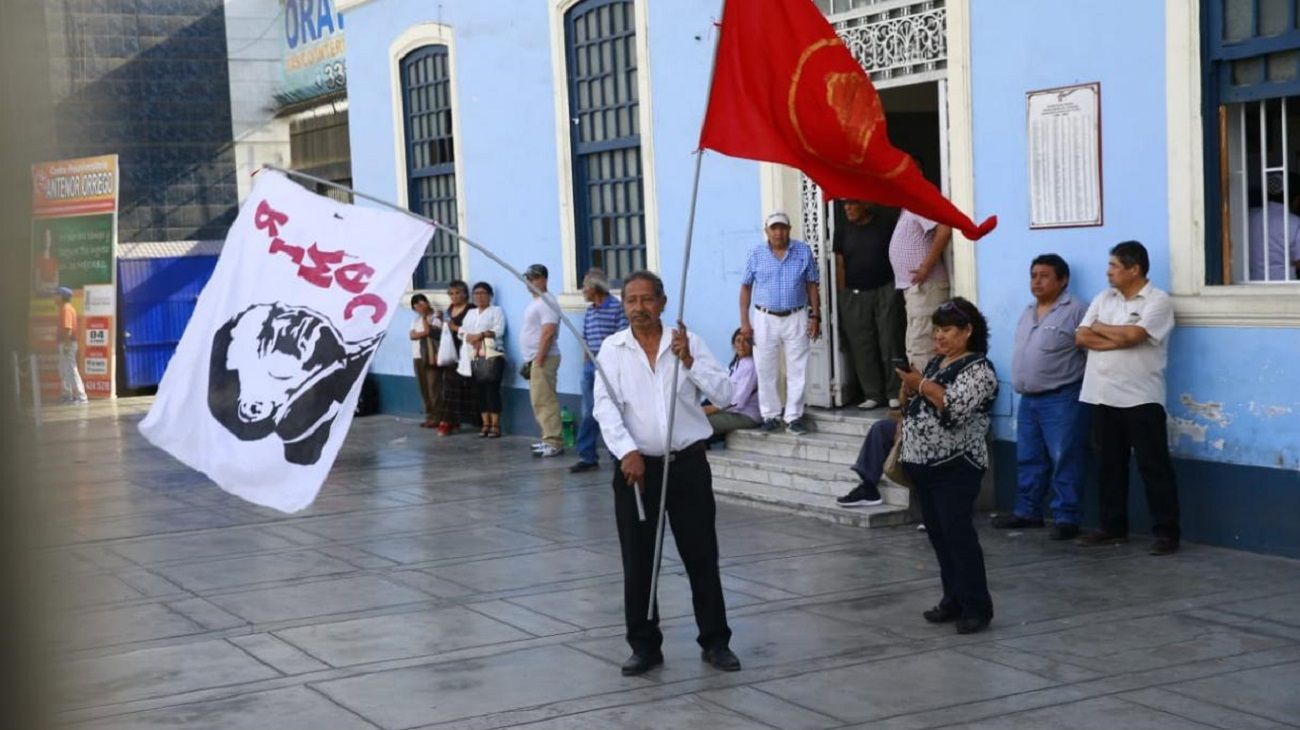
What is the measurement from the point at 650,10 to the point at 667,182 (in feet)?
4.92

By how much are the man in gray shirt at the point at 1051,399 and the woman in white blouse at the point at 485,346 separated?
7.28 m

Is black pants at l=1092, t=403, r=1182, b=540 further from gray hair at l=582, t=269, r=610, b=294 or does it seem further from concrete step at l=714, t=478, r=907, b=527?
gray hair at l=582, t=269, r=610, b=294

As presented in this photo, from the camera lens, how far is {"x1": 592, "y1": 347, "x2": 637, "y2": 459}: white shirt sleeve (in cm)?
667

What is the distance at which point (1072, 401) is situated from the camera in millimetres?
9453

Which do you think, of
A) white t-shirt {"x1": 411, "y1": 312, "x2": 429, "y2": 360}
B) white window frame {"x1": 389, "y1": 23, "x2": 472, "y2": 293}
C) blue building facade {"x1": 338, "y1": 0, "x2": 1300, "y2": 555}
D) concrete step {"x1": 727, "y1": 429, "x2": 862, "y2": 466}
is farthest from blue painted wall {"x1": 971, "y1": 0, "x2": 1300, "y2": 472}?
white t-shirt {"x1": 411, "y1": 312, "x2": 429, "y2": 360}

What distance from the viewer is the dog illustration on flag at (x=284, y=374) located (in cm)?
612

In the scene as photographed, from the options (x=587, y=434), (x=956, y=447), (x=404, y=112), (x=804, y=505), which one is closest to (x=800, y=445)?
(x=804, y=505)

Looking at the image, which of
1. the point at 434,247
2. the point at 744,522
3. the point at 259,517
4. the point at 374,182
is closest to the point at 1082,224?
the point at 744,522

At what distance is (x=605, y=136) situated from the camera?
1492 centimetres

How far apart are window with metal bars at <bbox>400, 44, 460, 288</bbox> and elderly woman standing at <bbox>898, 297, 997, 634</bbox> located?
427 inches

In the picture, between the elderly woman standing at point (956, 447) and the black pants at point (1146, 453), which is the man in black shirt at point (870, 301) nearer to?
the black pants at point (1146, 453)

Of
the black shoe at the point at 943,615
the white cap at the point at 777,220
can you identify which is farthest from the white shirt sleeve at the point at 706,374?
the white cap at the point at 777,220

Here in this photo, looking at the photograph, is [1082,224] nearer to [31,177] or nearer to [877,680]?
[877,680]

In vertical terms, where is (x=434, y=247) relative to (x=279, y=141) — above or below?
below
